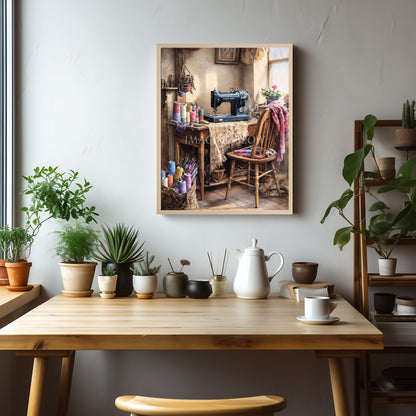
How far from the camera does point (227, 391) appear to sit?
9.11 feet

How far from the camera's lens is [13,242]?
8.65 ft

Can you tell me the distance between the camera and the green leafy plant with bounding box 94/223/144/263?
8.66 feet

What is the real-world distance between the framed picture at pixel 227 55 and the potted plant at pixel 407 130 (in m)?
0.83

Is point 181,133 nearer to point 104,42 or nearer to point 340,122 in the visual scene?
point 104,42

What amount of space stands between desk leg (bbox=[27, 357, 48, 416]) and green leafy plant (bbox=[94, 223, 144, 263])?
2.50ft

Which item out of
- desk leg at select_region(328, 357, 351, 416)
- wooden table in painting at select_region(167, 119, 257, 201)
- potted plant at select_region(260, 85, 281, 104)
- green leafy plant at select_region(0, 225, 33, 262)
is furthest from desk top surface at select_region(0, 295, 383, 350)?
potted plant at select_region(260, 85, 281, 104)

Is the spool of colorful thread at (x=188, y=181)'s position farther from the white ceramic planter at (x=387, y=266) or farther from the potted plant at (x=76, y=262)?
the white ceramic planter at (x=387, y=266)

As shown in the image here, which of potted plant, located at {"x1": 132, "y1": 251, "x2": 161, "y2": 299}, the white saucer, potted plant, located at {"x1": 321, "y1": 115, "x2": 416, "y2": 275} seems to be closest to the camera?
the white saucer

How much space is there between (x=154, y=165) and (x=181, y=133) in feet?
0.69

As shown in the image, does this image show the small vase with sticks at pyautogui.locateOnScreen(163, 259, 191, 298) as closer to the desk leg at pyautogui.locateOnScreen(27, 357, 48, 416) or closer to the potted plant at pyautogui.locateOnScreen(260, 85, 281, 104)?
the desk leg at pyautogui.locateOnScreen(27, 357, 48, 416)

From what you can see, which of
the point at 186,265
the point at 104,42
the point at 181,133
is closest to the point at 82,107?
the point at 104,42

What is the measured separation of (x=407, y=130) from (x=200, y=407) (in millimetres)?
1828

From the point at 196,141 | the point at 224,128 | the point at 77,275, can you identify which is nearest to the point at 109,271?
the point at 77,275

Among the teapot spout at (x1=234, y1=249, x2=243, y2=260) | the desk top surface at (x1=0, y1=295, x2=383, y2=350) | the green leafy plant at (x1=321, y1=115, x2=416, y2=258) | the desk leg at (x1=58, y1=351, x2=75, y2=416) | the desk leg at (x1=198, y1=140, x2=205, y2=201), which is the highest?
the desk leg at (x1=198, y1=140, x2=205, y2=201)
